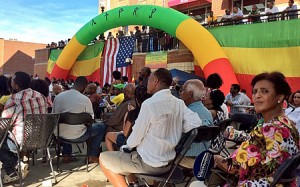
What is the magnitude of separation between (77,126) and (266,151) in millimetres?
3436

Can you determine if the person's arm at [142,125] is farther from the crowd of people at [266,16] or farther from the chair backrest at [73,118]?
the crowd of people at [266,16]

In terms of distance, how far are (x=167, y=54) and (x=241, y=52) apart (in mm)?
4055

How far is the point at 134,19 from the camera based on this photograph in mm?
12992

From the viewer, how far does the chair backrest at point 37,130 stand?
4.12m

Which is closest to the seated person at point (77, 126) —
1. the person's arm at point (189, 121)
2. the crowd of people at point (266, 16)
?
the person's arm at point (189, 121)

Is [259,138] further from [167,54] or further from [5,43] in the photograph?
[5,43]


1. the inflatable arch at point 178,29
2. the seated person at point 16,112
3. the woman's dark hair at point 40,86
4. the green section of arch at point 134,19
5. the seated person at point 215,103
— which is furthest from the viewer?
the green section of arch at point 134,19

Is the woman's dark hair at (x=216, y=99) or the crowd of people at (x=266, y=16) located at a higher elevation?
the crowd of people at (x=266, y=16)

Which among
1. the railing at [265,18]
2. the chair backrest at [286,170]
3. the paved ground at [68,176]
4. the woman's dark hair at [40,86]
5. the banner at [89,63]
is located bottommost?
the paved ground at [68,176]

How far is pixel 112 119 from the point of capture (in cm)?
533

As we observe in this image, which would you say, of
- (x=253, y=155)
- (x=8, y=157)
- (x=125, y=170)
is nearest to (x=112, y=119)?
(x=8, y=157)

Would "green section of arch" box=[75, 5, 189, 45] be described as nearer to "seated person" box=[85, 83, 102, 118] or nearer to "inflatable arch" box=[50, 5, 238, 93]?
"inflatable arch" box=[50, 5, 238, 93]

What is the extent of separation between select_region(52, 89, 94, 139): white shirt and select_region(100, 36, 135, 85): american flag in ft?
34.9

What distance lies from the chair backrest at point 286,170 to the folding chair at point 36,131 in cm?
304
